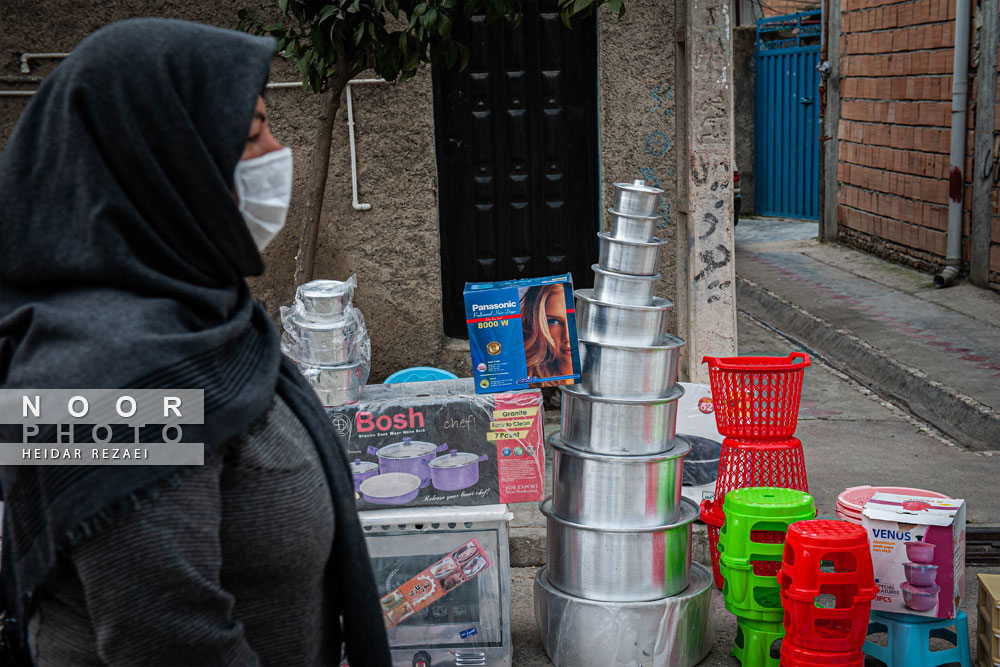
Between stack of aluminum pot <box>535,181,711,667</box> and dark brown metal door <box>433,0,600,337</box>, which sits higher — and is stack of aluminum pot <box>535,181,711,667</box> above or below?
below

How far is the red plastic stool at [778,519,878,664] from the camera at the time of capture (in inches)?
129

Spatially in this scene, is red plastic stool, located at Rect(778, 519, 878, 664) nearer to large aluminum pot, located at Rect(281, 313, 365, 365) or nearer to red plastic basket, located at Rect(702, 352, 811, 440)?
red plastic basket, located at Rect(702, 352, 811, 440)

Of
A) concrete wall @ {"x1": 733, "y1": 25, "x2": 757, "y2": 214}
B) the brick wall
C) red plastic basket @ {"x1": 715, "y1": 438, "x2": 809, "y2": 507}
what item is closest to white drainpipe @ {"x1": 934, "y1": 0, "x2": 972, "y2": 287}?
the brick wall

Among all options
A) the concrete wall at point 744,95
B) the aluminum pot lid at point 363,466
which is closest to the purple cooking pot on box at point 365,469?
the aluminum pot lid at point 363,466

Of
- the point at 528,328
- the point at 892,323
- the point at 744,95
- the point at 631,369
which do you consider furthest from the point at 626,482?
the point at 744,95

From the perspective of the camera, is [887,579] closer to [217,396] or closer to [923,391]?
[217,396]

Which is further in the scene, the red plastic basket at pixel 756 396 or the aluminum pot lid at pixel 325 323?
the red plastic basket at pixel 756 396

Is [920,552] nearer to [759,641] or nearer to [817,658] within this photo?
[817,658]

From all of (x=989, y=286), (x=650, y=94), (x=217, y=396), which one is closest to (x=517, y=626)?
(x=217, y=396)

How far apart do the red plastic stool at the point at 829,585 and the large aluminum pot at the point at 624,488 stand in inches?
17.5

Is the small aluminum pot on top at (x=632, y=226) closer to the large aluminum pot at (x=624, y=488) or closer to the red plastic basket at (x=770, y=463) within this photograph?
the large aluminum pot at (x=624, y=488)

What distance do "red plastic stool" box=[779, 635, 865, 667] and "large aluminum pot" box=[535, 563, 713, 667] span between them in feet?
1.16

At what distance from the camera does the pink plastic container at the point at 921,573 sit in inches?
134

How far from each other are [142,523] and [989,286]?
9376 millimetres
